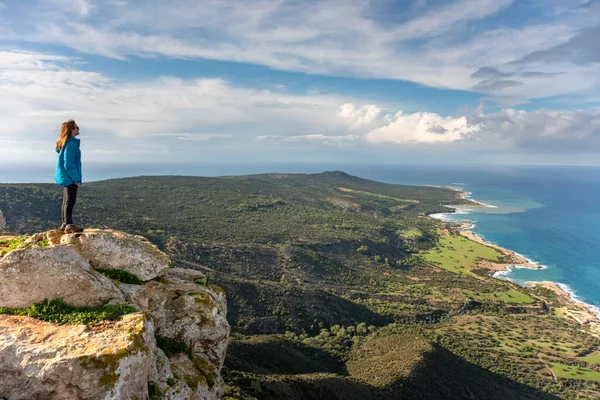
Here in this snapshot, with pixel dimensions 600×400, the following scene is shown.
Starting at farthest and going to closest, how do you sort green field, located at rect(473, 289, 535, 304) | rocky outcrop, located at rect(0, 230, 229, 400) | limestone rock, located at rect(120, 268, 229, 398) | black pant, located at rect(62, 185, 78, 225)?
green field, located at rect(473, 289, 535, 304)
limestone rock, located at rect(120, 268, 229, 398)
black pant, located at rect(62, 185, 78, 225)
rocky outcrop, located at rect(0, 230, 229, 400)

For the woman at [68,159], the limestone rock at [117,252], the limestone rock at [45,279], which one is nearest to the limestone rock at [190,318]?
the limestone rock at [117,252]

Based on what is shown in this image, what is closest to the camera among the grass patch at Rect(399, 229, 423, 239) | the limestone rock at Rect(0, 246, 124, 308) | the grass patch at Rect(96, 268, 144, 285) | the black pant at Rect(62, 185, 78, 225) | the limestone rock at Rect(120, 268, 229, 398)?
the limestone rock at Rect(0, 246, 124, 308)

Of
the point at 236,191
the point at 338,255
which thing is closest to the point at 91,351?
the point at 338,255

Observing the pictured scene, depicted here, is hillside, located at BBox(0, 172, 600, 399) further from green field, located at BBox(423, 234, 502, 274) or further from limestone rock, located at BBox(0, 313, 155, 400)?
limestone rock, located at BBox(0, 313, 155, 400)

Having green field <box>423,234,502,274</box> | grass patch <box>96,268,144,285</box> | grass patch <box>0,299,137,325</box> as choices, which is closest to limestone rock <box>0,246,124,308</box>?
grass patch <box>0,299,137,325</box>

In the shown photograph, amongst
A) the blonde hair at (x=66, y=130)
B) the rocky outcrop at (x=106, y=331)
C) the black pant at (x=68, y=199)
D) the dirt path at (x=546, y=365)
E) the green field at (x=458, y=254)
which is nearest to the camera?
the rocky outcrop at (x=106, y=331)

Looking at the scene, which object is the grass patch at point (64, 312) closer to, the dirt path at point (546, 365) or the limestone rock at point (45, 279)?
the limestone rock at point (45, 279)
